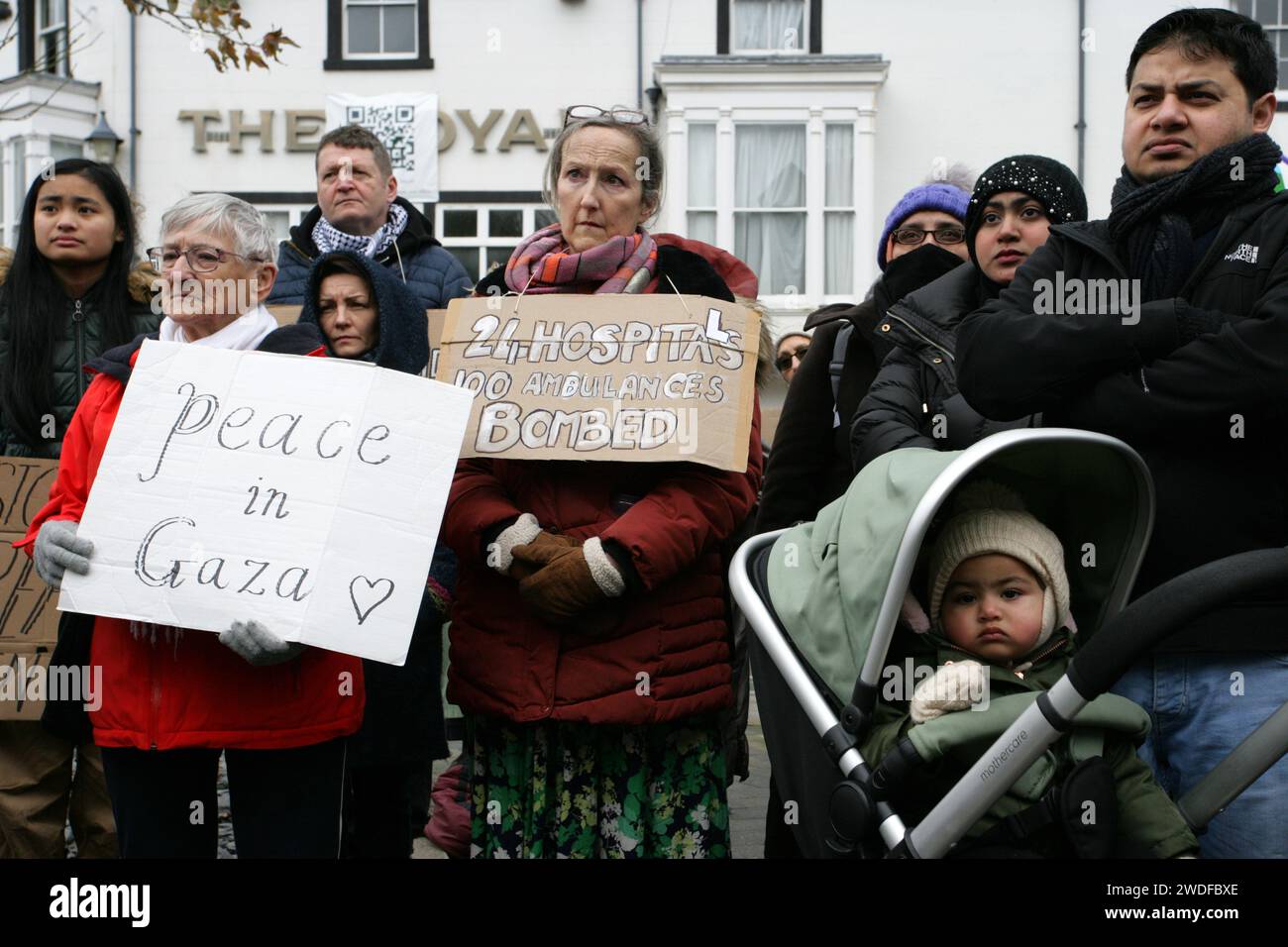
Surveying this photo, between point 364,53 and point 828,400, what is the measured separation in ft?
56.0

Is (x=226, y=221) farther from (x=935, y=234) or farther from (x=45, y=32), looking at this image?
(x=45, y=32)

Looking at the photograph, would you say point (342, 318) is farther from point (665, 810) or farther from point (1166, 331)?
point (1166, 331)

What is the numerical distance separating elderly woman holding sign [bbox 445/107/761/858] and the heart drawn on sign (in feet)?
1.22

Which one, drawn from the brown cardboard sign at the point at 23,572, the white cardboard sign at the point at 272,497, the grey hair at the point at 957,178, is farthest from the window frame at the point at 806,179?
the white cardboard sign at the point at 272,497

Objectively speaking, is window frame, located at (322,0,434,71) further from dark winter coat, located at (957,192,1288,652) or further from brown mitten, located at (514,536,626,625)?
dark winter coat, located at (957,192,1288,652)

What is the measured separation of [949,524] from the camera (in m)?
2.93

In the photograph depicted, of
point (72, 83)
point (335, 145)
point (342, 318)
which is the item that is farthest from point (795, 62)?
point (342, 318)

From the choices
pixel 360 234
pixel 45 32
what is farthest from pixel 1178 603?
pixel 45 32

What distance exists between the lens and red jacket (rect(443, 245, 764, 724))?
339cm

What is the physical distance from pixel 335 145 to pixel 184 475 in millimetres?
2541

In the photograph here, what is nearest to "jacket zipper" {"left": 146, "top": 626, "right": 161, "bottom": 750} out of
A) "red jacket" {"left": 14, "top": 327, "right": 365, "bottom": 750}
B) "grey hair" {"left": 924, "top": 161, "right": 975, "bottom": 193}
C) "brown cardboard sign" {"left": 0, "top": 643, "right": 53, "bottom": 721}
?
"red jacket" {"left": 14, "top": 327, "right": 365, "bottom": 750}

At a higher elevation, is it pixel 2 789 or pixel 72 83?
pixel 72 83

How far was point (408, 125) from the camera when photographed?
1948 cm

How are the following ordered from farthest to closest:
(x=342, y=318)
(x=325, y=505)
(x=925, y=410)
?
(x=342, y=318) < (x=925, y=410) < (x=325, y=505)
